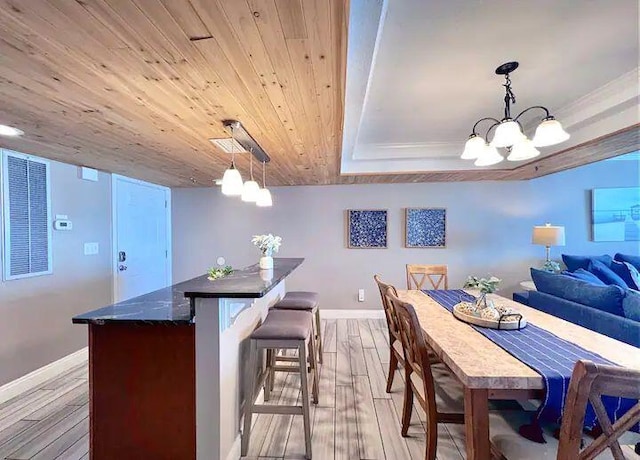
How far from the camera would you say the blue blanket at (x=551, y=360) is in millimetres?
1220

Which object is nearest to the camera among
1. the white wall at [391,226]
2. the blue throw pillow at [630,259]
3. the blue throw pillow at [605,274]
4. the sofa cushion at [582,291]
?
the sofa cushion at [582,291]

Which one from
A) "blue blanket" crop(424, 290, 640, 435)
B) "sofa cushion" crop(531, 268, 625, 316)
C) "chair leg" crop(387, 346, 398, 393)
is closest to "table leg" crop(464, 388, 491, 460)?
"blue blanket" crop(424, 290, 640, 435)

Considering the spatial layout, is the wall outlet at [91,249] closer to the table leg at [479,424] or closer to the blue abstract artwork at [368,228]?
the blue abstract artwork at [368,228]

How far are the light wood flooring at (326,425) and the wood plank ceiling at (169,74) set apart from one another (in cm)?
183

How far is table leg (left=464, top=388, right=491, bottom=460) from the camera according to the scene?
1267mm

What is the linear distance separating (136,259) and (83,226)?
37.8 inches

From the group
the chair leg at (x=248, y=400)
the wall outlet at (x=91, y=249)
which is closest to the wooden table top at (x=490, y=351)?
the chair leg at (x=248, y=400)

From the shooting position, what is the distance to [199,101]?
5.53 feet

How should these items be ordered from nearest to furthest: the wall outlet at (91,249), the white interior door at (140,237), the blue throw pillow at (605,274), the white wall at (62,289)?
1. the white wall at (62,289)
2. the wall outlet at (91,249)
3. the blue throw pillow at (605,274)
4. the white interior door at (140,237)

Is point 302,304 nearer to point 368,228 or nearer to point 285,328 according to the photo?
point 285,328

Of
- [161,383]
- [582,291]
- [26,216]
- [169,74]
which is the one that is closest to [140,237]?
[26,216]

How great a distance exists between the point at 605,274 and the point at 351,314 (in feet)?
10.6

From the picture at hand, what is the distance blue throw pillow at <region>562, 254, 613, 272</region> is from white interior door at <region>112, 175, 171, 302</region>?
5.85m

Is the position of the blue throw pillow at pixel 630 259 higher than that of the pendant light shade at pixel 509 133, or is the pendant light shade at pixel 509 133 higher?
the pendant light shade at pixel 509 133
